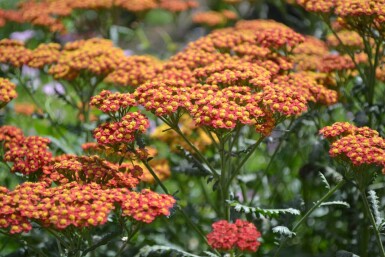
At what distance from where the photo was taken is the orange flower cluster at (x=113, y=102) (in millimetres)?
4328

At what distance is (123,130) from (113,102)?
27cm

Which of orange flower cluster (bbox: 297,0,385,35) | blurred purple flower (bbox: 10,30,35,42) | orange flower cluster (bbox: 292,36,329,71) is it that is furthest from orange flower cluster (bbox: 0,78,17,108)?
blurred purple flower (bbox: 10,30,35,42)

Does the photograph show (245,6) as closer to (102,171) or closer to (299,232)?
(299,232)

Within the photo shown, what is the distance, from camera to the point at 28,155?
4.55m

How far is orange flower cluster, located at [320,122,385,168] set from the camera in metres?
3.93

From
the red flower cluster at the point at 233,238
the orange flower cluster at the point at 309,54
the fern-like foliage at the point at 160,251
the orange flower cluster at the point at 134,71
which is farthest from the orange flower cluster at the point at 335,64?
the red flower cluster at the point at 233,238

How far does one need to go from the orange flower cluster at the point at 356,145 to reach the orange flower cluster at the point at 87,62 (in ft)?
7.09

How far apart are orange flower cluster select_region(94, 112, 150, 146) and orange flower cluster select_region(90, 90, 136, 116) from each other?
84 millimetres

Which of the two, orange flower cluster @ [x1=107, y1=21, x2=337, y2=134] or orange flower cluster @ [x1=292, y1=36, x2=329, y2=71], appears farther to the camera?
orange flower cluster @ [x1=292, y1=36, x2=329, y2=71]

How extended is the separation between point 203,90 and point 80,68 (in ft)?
4.95

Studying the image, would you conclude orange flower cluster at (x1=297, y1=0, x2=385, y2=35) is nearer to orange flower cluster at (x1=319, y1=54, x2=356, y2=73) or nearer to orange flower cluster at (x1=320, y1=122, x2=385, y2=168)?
orange flower cluster at (x1=319, y1=54, x2=356, y2=73)

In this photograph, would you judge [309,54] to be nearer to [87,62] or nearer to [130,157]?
[87,62]

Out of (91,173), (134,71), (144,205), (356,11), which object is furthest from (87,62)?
(356,11)

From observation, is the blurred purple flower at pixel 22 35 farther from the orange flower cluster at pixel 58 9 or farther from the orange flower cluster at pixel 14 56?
the orange flower cluster at pixel 14 56
